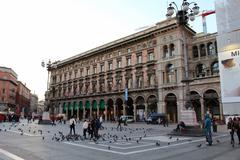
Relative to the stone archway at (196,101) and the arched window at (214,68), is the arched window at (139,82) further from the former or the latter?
the arched window at (214,68)

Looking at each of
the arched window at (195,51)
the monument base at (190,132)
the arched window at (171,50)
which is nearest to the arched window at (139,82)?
the arched window at (171,50)

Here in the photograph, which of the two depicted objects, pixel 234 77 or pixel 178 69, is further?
pixel 178 69

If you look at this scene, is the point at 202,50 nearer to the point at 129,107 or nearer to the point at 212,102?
the point at 212,102

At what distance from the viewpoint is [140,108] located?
1773 inches

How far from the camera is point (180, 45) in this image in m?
39.6

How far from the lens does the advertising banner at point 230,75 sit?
27.4m

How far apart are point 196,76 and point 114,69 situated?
18.1 meters

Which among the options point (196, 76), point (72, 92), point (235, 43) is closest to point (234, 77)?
point (235, 43)

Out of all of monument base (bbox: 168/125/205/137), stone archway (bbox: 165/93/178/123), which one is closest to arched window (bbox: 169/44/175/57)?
stone archway (bbox: 165/93/178/123)

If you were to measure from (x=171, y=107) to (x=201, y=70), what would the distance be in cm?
822

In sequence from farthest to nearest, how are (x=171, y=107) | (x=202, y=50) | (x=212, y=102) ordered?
(x=171, y=107) → (x=202, y=50) → (x=212, y=102)

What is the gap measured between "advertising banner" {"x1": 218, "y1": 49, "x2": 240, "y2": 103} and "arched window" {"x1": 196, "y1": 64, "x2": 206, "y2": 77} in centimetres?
926

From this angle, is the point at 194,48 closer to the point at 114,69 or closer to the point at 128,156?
the point at 114,69

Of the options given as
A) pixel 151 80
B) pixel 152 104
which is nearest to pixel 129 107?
pixel 152 104
